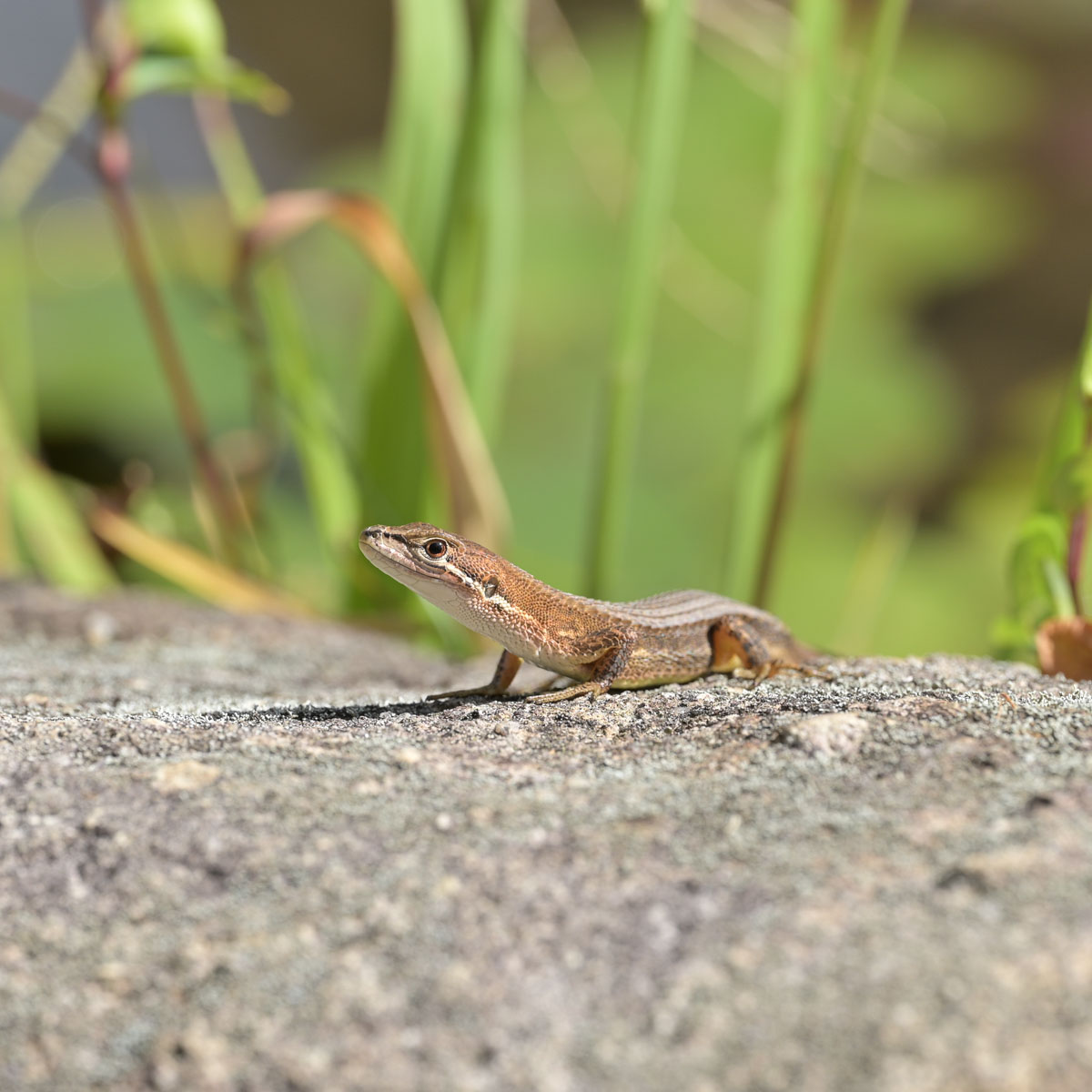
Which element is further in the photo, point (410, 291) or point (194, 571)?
point (194, 571)

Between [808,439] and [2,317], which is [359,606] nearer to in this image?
[2,317]

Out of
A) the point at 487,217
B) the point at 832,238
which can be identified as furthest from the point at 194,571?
the point at 832,238

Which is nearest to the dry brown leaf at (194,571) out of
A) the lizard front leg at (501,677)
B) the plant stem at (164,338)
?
the plant stem at (164,338)

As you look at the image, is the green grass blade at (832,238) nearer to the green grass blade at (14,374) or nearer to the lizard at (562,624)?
the lizard at (562,624)

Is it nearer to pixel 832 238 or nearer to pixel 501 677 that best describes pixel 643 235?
pixel 832 238

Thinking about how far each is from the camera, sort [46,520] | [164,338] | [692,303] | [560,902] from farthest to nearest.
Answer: [692,303] → [46,520] → [164,338] → [560,902]

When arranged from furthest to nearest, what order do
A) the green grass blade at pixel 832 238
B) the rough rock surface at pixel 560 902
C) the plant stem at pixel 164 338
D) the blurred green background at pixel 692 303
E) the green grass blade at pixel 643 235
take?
the blurred green background at pixel 692 303, the plant stem at pixel 164 338, the green grass blade at pixel 643 235, the green grass blade at pixel 832 238, the rough rock surface at pixel 560 902
